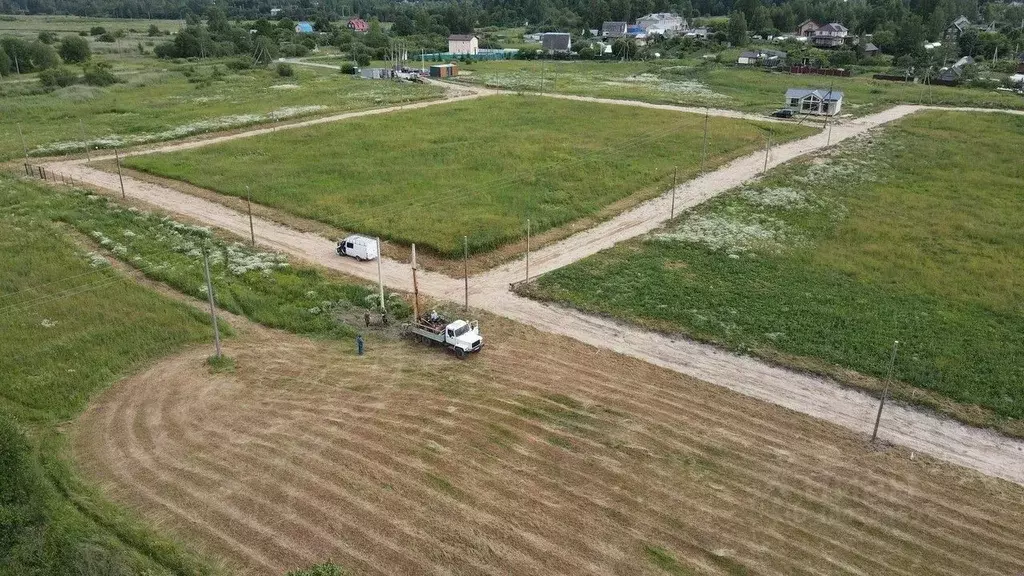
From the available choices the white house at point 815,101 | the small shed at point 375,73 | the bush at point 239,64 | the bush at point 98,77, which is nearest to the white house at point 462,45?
the small shed at point 375,73

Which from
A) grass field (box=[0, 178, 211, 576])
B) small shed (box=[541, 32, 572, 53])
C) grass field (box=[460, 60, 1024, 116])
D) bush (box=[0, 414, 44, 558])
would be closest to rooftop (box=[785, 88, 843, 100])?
grass field (box=[460, 60, 1024, 116])

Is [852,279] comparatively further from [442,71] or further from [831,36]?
[831,36]

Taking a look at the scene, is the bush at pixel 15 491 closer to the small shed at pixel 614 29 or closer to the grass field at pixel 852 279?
the grass field at pixel 852 279

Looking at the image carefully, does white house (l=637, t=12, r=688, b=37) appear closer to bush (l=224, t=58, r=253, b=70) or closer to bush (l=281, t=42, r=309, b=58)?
bush (l=281, t=42, r=309, b=58)

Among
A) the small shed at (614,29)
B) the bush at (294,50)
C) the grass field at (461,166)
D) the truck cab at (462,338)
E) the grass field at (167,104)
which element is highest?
the small shed at (614,29)

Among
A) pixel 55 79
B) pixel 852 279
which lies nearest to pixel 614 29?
pixel 55 79

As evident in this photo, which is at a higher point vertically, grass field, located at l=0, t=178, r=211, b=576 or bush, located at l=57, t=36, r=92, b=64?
bush, located at l=57, t=36, r=92, b=64

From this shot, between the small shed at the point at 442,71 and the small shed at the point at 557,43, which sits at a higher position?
the small shed at the point at 557,43

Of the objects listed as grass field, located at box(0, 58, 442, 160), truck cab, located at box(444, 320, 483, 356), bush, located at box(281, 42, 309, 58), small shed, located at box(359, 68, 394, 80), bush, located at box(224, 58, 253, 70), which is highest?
bush, located at box(281, 42, 309, 58)
